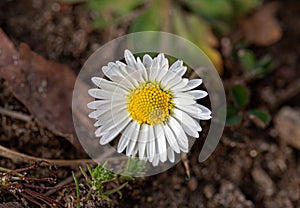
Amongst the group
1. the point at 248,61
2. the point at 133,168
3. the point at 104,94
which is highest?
the point at 104,94

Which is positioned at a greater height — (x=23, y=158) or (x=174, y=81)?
(x=174, y=81)

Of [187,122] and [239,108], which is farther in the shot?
[239,108]

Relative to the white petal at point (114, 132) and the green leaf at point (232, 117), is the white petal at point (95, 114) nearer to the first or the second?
the white petal at point (114, 132)

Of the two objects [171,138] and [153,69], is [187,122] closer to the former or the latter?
[171,138]

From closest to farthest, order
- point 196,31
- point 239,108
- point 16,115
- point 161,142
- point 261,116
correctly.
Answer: point 161,142 → point 16,115 → point 261,116 → point 239,108 → point 196,31

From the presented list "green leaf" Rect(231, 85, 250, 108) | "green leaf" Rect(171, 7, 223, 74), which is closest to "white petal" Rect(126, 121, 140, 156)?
"green leaf" Rect(231, 85, 250, 108)

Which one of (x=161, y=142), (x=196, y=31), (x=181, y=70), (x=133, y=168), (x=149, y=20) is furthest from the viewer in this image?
(x=196, y=31)

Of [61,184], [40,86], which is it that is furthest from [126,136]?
[40,86]

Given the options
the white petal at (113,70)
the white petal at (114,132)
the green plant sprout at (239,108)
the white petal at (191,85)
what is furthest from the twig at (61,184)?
the green plant sprout at (239,108)
